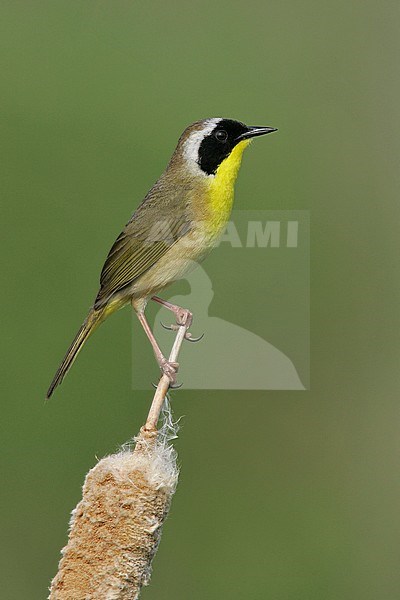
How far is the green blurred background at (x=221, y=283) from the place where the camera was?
4730 millimetres

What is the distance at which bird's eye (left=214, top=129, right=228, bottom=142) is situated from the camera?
2.53 meters

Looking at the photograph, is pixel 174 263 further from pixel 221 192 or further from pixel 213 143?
pixel 213 143

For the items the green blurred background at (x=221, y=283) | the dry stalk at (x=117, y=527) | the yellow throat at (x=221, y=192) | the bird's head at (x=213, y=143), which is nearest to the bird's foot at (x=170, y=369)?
the dry stalk at (x=117, y=527)

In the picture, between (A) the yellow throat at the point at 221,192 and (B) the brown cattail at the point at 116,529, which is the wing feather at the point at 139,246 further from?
(B) the brown cattail at the point at 116,529

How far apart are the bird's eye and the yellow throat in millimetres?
55

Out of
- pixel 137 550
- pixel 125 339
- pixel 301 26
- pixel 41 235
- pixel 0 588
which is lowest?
pixel 137 550

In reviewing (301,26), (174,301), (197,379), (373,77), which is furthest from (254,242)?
(301,26)

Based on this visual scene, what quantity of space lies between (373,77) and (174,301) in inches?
139

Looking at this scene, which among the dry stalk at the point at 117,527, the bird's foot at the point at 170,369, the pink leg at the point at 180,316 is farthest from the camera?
the pink leg at the point at 180,316

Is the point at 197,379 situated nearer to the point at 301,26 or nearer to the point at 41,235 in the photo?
the point at 41,235

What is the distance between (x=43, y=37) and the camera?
19.5ft

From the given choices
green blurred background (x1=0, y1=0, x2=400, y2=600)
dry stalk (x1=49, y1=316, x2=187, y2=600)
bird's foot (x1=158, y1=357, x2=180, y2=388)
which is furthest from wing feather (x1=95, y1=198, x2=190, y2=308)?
green blurred background (x1=0, y1=0, x2=400, y2=600)

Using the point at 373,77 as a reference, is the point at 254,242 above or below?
below

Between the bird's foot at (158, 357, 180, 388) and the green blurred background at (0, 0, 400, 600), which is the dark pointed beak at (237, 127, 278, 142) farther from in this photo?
the green blurred background at (0, 0, 400, 600)
